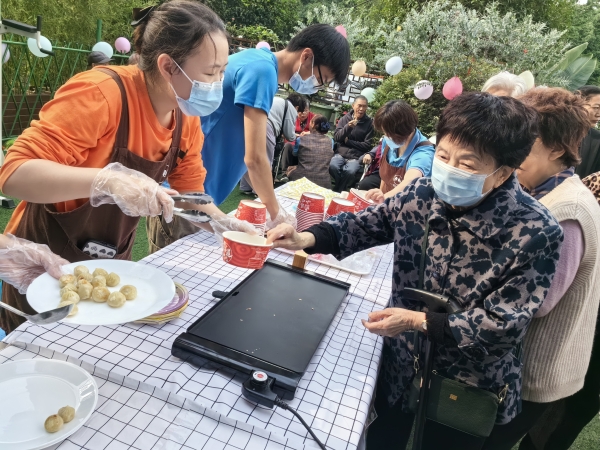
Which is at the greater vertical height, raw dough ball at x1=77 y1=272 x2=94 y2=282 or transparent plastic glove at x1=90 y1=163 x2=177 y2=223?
transparent plastic glove at x1=90 y1=163 x2=177 y2=223

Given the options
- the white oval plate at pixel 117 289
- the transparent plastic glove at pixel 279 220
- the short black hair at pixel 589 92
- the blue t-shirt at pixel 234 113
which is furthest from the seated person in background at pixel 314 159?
the white oval plate at pixel 117 289

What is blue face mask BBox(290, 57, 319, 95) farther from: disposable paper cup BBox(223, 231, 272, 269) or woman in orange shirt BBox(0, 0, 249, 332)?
disposable paper cup BBox(223, 231, 272, 269)

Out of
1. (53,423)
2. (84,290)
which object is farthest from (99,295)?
(53,423)

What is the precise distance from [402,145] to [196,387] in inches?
111

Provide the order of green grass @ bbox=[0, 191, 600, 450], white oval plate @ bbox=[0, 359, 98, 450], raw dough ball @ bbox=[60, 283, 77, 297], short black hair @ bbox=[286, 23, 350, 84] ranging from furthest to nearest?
green grass @ bbox=[0, 191, 600, 450] < short black hair @ bbox=[286, 23, 350, 84] < raw dough ball @ bbox=[60, 283, 77, 297] < white oval plate @ bbox=[0, 359, 98, 450]

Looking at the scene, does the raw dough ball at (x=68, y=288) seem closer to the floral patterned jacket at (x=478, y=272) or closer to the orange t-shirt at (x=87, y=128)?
the orange t-shirt at (x=87, y=128)

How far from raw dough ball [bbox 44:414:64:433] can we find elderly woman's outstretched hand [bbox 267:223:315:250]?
936 mm

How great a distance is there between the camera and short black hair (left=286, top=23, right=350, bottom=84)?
2.21 meters

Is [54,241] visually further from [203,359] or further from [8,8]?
[8,8]

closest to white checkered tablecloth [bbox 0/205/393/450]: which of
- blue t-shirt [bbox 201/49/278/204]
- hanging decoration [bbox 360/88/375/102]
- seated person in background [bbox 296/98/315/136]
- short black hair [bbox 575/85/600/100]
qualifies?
blue t-shirt [bbox 201/49/278/204]

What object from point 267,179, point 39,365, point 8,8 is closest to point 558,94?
point 267,179

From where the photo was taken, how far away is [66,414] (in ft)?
2.91

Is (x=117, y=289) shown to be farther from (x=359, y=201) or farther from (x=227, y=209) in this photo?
(x=227, y=209)

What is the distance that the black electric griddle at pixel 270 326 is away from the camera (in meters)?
1.14
